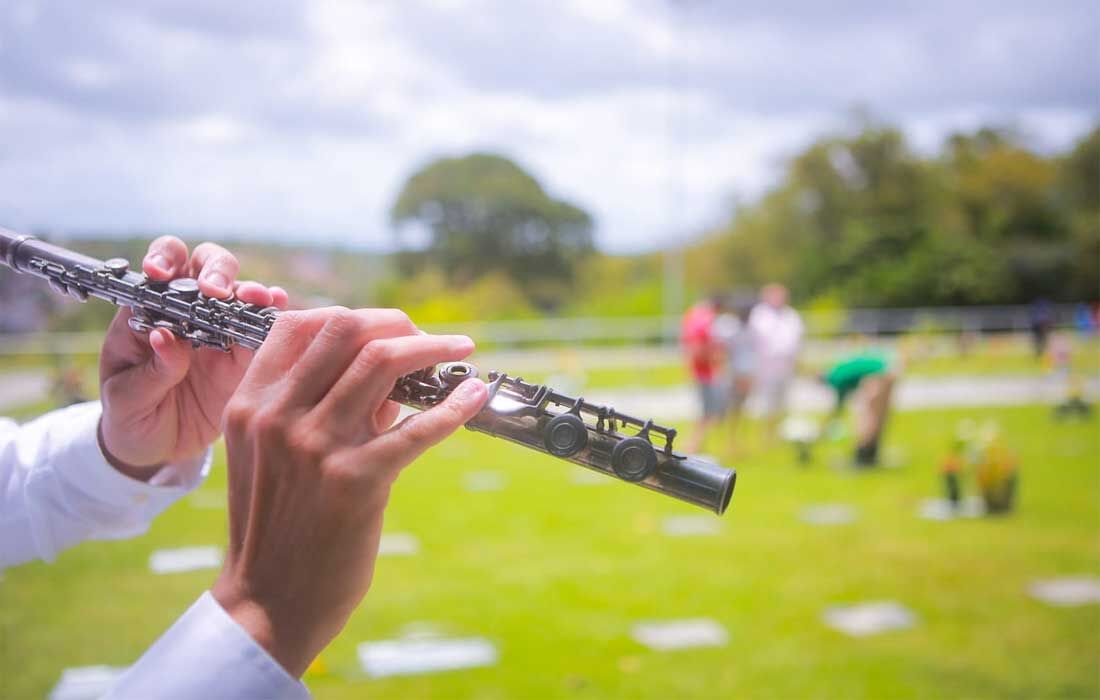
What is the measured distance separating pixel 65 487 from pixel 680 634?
11.3 feet

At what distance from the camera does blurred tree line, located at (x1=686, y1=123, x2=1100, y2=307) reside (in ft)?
77.6

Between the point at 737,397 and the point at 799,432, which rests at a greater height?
the point at 737,397

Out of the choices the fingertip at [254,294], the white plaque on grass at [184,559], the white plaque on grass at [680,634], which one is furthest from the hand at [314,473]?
the white plaque on grass at [184,559]

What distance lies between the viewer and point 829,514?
22.5ft

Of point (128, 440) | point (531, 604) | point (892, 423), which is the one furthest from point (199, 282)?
point (892, 423)

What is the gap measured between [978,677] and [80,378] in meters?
4.55

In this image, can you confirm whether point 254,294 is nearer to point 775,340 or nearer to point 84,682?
point 84,682

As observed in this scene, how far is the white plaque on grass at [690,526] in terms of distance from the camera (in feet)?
20.5

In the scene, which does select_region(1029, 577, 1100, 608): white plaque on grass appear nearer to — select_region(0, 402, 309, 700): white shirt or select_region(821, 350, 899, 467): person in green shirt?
select_region(821, 350, 899, 467): person in green shirt

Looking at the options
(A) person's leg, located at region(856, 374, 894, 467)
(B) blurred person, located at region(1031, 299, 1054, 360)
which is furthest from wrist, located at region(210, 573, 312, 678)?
(B) blurred person, located at region(1031, 299, 1054, 360)

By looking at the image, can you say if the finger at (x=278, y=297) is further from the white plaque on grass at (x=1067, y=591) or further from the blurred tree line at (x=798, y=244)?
the white plaque on grass at (x=1067, y=591)

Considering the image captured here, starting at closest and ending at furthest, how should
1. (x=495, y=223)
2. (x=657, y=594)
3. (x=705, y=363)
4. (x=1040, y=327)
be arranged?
(x=657, y=594)
(x=705, y=363)
(x=495, y=223)
(x=1040, y=327)

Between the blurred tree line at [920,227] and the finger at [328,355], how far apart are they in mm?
24707

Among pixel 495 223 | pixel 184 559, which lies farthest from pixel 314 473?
pixel 495 223
